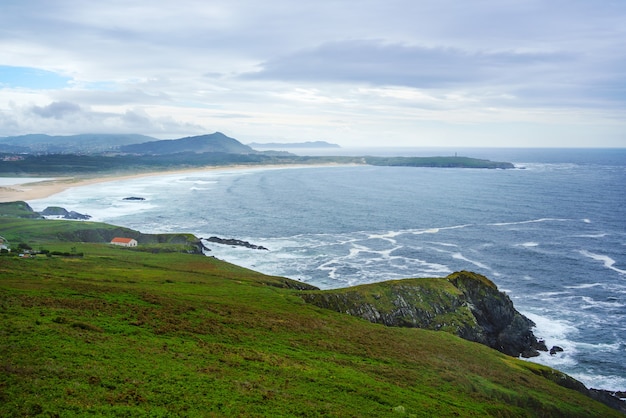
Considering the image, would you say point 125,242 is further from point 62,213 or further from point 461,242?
point 461,242

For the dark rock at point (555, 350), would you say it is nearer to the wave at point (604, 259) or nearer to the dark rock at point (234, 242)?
the wave at point (604, 259)

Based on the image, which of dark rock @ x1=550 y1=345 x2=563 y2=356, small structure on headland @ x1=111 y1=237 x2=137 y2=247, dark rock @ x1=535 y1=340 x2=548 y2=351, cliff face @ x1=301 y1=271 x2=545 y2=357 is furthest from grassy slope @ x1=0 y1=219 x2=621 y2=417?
small structure on headland @ x1=111 y1=237 x2=137 y2=247

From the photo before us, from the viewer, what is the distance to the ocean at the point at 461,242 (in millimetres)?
71562

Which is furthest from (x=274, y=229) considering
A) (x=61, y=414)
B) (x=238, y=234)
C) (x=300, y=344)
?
(x=61, y=414)

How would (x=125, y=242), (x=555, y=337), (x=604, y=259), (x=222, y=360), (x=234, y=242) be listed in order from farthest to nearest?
(x=234, y=242) → (x=604, y=259) → (x=125, y=242) → (x=555, y=337) → (x=222, y=360)

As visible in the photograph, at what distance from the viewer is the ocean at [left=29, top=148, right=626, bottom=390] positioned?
7156cm

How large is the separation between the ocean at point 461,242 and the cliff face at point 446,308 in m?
4.60

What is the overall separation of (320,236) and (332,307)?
216 ft

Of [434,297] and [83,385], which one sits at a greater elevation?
[83,385]

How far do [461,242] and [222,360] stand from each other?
9530 centimetres

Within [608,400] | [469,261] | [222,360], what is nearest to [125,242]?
[469,261]

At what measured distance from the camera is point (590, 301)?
259 ft

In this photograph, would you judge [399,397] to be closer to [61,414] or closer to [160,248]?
[61,414]

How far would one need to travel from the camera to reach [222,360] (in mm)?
33938
